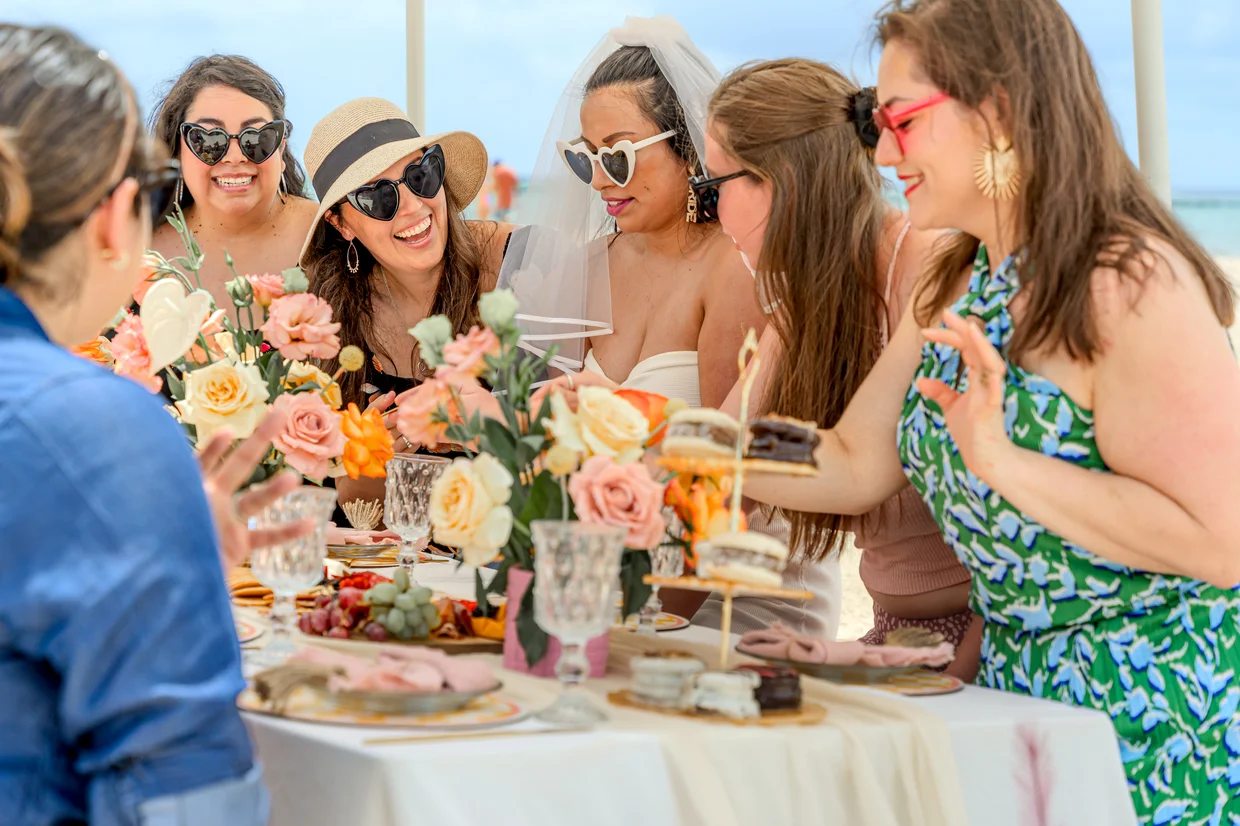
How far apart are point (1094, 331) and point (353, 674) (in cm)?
111

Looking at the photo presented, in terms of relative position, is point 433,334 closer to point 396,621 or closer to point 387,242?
point 396,621

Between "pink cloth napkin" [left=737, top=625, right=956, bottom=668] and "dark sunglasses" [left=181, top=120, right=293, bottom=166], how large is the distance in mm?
2892

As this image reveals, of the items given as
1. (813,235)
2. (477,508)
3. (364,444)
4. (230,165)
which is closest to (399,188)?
(230,165)

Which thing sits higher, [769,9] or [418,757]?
[769,9]

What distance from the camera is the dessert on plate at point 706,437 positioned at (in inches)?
66.2

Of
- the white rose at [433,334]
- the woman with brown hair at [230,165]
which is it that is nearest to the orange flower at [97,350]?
the woman with brown hair at [230,165]

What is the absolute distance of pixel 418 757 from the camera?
55.9 inches

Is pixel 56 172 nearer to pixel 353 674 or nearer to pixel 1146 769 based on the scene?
pixel 353 674

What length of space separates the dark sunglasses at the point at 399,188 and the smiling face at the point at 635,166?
58 centimetres

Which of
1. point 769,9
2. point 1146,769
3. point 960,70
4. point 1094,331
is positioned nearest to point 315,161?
point 960,70

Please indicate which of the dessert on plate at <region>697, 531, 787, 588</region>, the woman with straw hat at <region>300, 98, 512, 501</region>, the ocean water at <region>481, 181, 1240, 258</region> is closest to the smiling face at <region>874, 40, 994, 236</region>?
the dessert on plate at <region>697, 531, 787, 588</region>

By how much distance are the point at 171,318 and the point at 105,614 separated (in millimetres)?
1446

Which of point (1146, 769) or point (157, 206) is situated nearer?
point (157, 206)

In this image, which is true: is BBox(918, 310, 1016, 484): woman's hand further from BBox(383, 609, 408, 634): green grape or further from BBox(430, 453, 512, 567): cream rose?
BBox(383, 609, 408, 634): green grape
